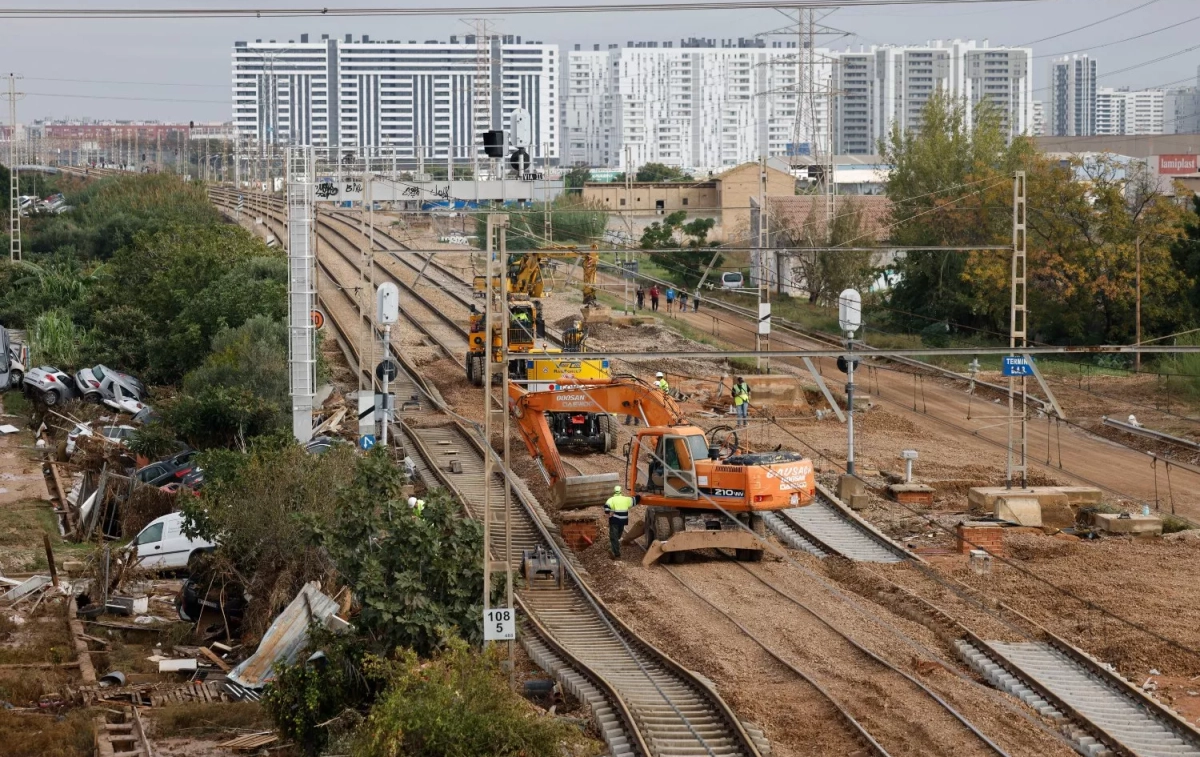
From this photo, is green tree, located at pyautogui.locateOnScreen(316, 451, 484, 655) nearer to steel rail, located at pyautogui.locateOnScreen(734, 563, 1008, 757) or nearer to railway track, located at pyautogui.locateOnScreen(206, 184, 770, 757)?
railway track, located at pyautogui.locateOnScreen(206, 184, 770, 757)

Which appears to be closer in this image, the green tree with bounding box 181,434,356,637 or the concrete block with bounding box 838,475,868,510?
the green tree with bounding box 181,434,356,637

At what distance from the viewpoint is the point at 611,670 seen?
20031 millimetres

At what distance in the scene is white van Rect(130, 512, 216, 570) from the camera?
28281mm

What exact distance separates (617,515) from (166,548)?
8.71 metres

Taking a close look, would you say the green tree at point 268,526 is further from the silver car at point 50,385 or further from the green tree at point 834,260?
the green tree at point 834,260

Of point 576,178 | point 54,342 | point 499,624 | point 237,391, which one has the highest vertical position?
point 576,178

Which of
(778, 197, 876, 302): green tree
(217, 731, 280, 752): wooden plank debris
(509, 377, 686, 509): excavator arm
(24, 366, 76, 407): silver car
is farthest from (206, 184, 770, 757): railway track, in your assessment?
(778, 197, 876, 302): green tree

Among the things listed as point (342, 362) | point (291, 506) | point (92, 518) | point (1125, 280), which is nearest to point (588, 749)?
point (291, 506)

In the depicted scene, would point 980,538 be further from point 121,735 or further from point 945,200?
point 945,200

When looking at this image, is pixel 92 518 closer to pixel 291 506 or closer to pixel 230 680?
pixel 291 506

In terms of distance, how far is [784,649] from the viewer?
813 inches

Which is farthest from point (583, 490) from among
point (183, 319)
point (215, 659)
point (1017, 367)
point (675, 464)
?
point (183, 319)

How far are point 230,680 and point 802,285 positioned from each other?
52138 millimetres

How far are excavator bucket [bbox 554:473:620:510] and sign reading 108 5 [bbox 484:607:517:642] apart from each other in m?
9.90
